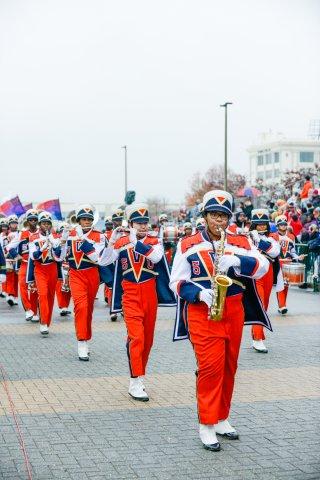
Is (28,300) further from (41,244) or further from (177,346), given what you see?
(177,346)

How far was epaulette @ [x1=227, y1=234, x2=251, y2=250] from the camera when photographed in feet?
21.5

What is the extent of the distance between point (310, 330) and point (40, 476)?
8.43 metres

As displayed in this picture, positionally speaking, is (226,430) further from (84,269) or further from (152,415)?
(84,269)

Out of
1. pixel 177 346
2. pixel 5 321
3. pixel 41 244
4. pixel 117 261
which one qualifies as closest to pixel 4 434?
pixel 117 261

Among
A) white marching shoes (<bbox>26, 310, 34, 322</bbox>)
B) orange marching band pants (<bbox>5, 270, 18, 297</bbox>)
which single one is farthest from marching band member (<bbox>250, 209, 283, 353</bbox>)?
orange marching band pants (<bbox>5, 270, 18, 297</bbox>)

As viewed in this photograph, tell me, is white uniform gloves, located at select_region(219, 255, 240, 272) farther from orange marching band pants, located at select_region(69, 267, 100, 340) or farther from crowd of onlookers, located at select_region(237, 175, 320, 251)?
crowd of onlookers, located at select_region(237, 175, 320, 251)

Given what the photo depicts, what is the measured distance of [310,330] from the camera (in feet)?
43.8

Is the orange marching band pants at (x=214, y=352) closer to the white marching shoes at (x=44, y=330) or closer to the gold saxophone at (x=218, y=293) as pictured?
the gold saxophone at (x=218, y=293)

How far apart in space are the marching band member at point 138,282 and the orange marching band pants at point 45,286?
4427mm

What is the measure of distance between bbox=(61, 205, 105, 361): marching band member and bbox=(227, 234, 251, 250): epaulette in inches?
162

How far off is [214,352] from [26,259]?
33.8 feet

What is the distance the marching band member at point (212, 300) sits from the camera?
20.8 ft

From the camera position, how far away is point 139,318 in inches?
330

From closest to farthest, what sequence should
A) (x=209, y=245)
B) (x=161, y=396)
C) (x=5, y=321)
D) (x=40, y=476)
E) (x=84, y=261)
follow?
(x=40, y=476) → (x=209, y=245) → (x=161, y=396) → (x=84, y=261) → (x=5, y=321)
